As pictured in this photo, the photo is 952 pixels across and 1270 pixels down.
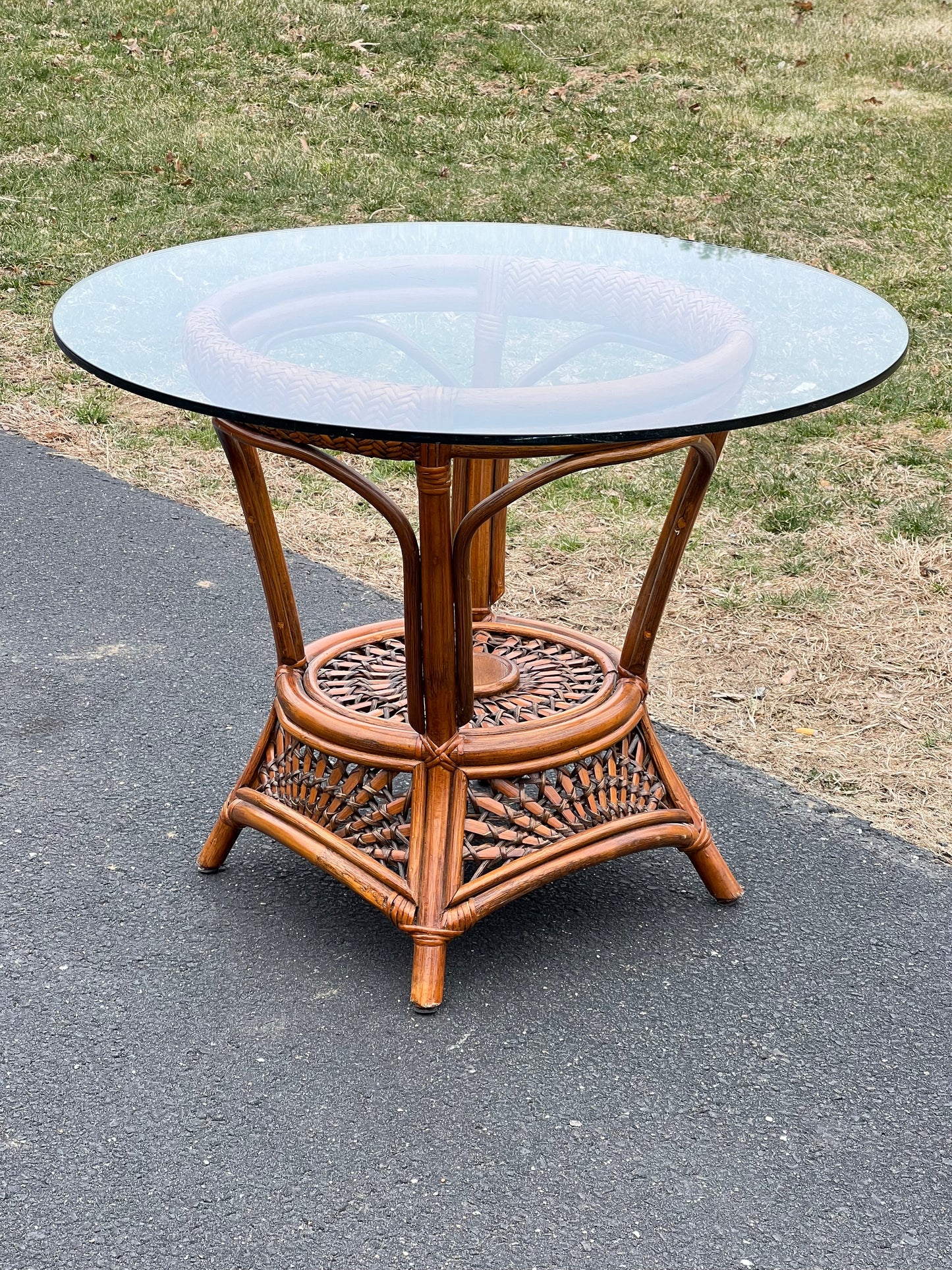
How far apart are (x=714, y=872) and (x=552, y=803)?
0.42 m

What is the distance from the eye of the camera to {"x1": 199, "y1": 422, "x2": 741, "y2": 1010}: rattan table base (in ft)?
7.42

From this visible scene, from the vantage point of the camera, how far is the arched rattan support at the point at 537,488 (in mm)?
2035

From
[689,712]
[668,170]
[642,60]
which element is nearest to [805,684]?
[689,712]

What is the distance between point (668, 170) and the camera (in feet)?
24.8

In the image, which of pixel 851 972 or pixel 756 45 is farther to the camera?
pixel 756 45

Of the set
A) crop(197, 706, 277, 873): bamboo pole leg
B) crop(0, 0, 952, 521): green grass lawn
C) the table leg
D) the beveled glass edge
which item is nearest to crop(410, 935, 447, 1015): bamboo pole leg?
the table leg

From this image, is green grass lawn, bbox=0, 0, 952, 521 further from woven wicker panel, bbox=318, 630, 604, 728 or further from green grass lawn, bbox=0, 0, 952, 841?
woven wicker panel, bbox=318, 630, 604, 728

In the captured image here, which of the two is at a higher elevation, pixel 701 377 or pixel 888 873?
pixel 701 377

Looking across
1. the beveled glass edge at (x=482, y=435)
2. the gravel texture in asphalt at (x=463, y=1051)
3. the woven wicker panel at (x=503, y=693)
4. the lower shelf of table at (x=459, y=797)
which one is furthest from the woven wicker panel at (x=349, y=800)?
the beveled glass edge at (x=482, y=435)

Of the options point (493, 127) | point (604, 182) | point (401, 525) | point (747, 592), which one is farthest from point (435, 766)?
point (493, 127)

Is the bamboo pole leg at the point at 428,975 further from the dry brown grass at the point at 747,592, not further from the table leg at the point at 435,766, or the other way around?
the dry brown grass at the point at 747,592

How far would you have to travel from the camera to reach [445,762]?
90.7 inches

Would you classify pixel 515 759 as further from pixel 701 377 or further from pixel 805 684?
pixel 805 684

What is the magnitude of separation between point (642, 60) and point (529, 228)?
648 cm
